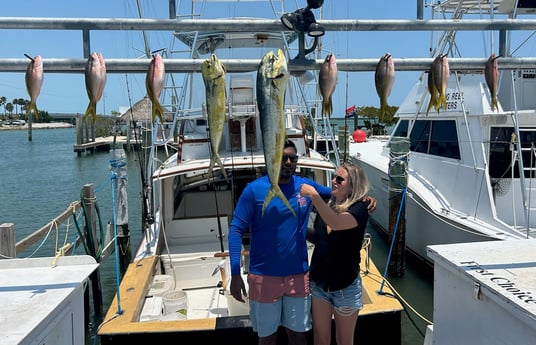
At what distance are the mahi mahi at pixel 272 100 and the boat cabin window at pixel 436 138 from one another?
6.68 m

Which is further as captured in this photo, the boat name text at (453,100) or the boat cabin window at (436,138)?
the boat cabin window at (436,138)

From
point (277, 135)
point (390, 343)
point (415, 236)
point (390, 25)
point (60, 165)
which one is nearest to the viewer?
point (277, 135)

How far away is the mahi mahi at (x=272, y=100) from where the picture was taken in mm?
2367

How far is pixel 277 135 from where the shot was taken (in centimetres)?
246

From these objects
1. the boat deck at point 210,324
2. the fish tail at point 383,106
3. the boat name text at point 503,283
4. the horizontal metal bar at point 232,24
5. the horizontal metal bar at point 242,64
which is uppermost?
the horizontal metal bar at point 232,24

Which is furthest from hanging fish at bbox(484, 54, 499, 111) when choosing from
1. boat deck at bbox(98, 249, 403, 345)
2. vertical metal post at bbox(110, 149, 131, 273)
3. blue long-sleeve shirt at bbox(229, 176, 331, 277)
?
vertical metal post at bbox(110, 149, 131, 273)

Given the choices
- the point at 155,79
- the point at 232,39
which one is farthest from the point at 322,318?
the point at 232,39

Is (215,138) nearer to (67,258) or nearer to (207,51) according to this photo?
(67,258)

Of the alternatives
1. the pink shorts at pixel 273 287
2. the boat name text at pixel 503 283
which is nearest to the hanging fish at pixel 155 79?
the pink shorts at pixel 273 287

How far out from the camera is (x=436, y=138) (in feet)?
30.1

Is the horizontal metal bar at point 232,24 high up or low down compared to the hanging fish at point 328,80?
up

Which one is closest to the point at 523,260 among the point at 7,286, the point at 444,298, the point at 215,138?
the point at 444,298

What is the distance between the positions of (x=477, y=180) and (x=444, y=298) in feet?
16.7

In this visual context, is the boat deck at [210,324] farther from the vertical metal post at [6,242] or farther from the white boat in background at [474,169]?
the white boat in background at [474,169]
